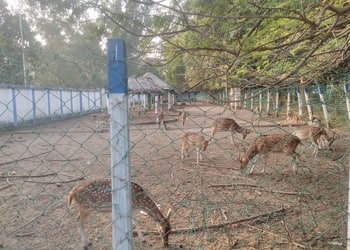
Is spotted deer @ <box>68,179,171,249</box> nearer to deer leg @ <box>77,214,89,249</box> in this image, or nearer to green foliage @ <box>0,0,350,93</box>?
deer leg @ <box>77,214,89,249</box>

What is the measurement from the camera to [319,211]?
4660 mm

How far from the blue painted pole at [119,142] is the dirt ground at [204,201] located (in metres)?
0.58

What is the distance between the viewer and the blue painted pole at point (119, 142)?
1.83 meters

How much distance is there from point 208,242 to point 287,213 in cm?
139

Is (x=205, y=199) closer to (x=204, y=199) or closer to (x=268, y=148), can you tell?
(x=204, y=199)

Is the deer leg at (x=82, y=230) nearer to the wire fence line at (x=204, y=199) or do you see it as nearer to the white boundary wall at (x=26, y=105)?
the wire fence line at (x=204, y=199)

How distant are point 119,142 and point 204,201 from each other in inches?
115

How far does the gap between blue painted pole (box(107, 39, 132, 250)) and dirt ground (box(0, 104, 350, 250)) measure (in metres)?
0.58

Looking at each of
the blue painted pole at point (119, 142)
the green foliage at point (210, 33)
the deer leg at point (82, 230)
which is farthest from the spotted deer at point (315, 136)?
the blue painted pole at point (119, 142)

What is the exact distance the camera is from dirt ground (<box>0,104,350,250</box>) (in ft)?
12.2

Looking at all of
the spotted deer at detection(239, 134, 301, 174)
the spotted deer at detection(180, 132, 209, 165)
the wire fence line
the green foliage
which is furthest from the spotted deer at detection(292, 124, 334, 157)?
the green foliage

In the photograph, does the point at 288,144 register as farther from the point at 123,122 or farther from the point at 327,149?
the point at 123,122

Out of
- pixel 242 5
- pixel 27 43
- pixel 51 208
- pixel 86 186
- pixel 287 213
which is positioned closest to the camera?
pixel 242 5

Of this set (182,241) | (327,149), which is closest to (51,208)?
(182,241)
